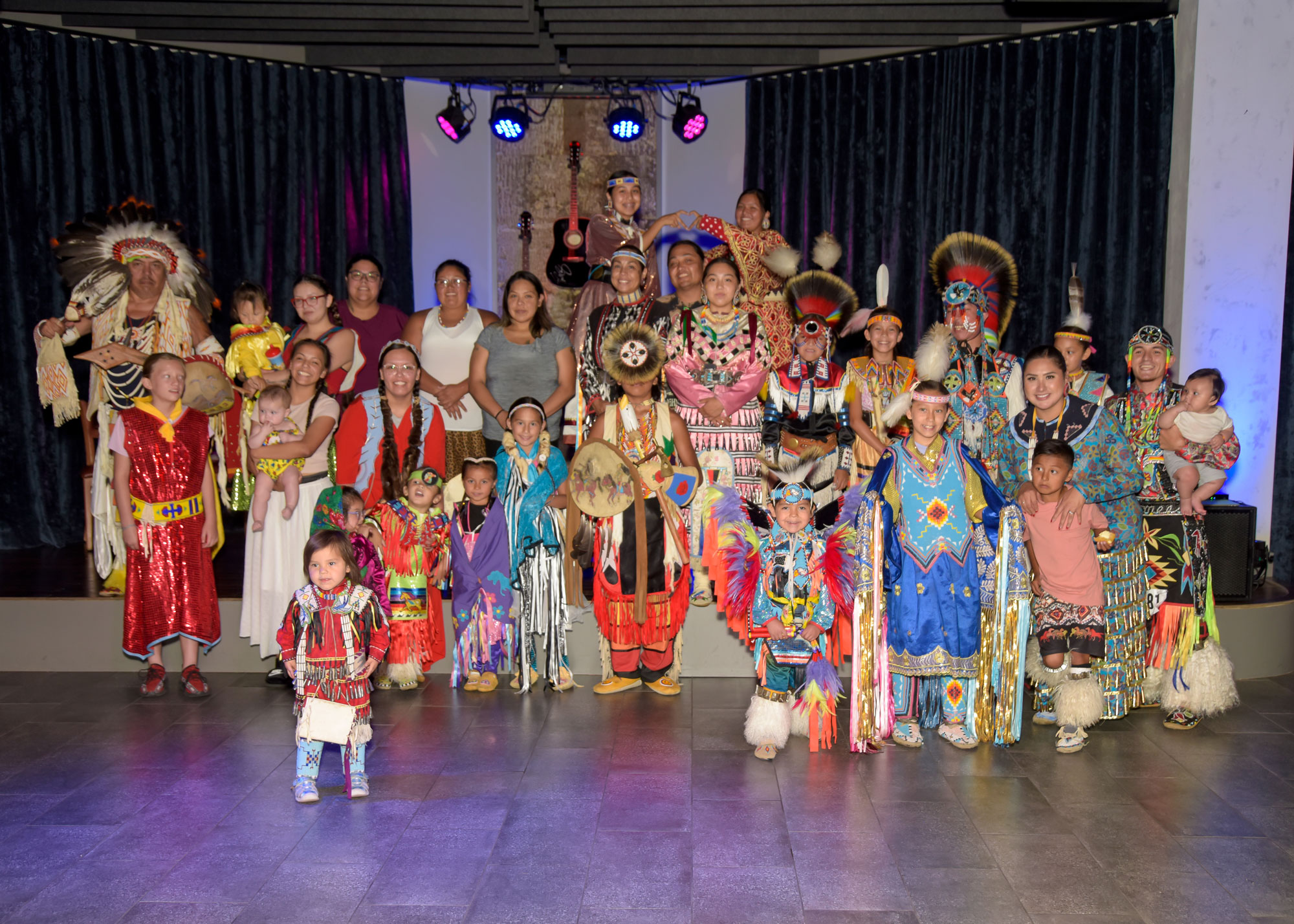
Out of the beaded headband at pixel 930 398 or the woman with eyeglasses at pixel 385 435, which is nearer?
the beaded headband at pixel 930 398

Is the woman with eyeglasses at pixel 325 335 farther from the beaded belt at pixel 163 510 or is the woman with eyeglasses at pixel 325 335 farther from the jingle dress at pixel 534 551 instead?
the jingle dress at pixel 534 551

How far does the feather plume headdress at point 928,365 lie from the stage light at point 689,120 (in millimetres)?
4081

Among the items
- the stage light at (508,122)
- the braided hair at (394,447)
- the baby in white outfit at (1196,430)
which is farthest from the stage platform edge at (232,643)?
the stage light at (508,122)

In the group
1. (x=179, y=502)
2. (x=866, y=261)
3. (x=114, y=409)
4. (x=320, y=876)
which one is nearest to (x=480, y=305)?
(x=866, y=261)

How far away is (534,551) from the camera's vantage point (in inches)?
180

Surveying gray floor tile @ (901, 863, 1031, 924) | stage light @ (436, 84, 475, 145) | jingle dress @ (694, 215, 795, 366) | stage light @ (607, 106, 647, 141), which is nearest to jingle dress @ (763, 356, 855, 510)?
jingle dress @ (694, 215, 795, 366)

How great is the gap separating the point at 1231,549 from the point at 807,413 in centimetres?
202

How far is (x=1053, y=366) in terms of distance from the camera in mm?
4078

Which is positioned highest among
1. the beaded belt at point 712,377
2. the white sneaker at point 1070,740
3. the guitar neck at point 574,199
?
the guitar neck at point 574,199

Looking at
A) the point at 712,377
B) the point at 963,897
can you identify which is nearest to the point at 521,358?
the point at 712,377

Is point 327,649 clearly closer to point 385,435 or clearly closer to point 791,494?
point 385,435

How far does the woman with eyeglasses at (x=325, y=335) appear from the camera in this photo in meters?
4.89

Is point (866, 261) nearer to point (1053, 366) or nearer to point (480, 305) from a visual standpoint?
point (480, 305)

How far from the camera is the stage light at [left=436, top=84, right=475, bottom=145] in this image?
8.02 metres
